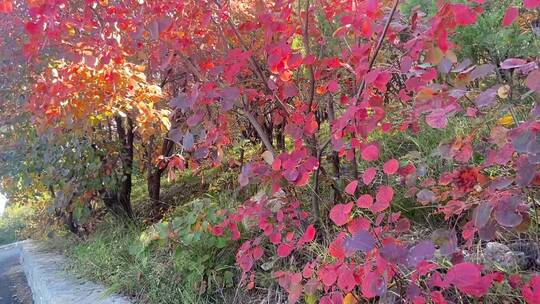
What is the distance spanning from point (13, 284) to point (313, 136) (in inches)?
223

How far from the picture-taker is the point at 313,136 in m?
2.65

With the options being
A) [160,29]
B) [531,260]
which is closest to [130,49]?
[160,29]

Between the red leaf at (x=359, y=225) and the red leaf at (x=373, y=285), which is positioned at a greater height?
the red leaf at (x=359, y=225)

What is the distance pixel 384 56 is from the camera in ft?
9.95

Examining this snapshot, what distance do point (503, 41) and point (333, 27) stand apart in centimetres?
98

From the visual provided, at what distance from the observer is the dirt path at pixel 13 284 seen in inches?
226

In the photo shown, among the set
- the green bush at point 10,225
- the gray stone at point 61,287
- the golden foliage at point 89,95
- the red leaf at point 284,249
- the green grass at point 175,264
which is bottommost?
the green bush at point 10,225

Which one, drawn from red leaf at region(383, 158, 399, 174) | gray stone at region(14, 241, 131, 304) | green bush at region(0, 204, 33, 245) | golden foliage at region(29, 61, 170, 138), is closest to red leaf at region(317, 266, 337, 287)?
red leaf at region(383, 158, 399, 174)

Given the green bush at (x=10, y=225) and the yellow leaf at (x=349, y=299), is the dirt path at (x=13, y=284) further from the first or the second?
the green bush at (x=10, y=225)

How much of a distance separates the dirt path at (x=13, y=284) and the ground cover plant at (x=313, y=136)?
169cm

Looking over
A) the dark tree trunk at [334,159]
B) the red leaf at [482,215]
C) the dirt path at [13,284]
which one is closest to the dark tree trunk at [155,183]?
the dirt path at [13,284]

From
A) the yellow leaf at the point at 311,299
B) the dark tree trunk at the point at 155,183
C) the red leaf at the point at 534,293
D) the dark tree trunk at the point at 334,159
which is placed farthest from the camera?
the dark tree trunk at the point at 155,183

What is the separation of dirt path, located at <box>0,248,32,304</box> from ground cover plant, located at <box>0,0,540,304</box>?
169cm

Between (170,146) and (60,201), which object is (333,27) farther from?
(60,201)
